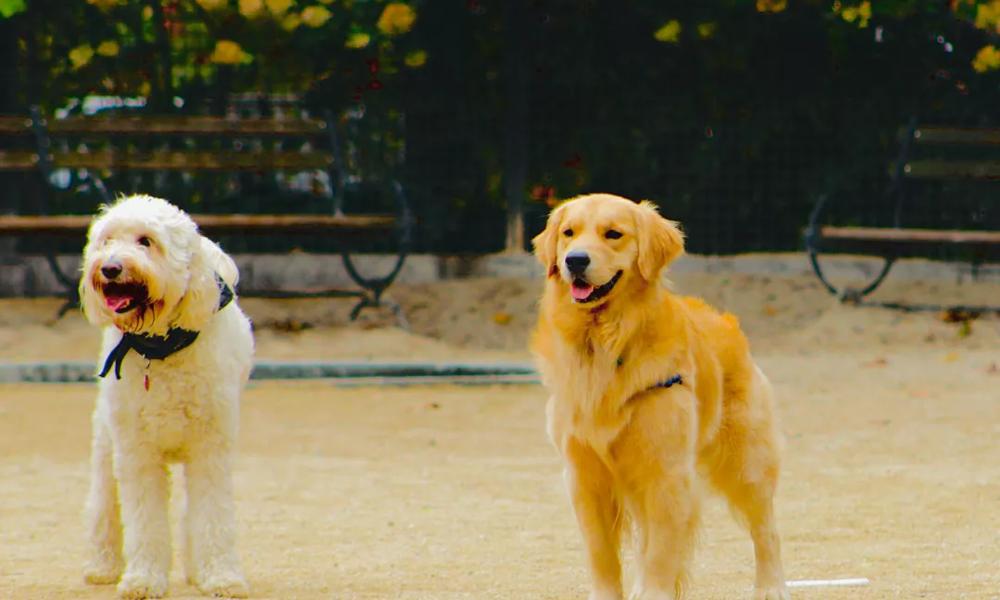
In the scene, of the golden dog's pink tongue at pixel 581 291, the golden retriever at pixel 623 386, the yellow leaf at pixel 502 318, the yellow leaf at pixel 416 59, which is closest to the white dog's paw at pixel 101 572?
the golden retriever at pixel 623 386

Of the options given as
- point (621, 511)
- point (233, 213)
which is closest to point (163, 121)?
point (233, 213)

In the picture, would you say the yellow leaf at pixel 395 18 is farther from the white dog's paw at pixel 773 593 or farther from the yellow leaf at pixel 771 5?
the white dog's paw at pixel 773 593

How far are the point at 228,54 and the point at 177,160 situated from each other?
94 cm

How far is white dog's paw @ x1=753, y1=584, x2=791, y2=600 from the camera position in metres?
5.56

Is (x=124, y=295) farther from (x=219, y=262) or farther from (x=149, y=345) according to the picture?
(x=219, y=262)

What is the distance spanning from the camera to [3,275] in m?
13.8

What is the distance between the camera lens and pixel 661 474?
5.10 metres

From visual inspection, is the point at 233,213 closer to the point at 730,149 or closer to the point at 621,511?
the point at 730,149

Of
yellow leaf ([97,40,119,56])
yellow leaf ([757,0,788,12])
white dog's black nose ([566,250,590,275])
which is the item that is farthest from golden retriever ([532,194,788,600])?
yellow leaf ([757,0,788,12])

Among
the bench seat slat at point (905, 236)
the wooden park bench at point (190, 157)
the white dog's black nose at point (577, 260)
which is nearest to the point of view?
the white dog's black nose at point (577, 260)

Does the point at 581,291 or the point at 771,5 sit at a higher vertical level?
the point at 581,291

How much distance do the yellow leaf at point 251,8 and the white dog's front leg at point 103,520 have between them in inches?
323

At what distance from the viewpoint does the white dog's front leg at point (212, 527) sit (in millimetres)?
5723

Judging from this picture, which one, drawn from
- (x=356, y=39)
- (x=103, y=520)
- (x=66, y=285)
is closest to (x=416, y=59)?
(x=356, y=39)
